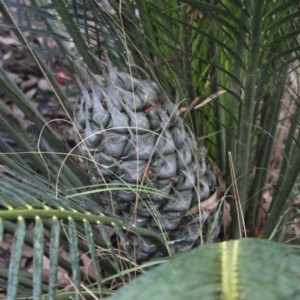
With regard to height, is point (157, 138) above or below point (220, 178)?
above

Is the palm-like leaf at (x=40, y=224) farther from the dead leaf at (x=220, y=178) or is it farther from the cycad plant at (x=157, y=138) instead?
the dead leaf at (x=220, y=178)

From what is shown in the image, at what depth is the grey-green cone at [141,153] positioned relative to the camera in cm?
71

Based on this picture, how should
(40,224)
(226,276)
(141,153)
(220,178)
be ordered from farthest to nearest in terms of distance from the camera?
(220,178) → (141,153) → (40,224) → (226,276)

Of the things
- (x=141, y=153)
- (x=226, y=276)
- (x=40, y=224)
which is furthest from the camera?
(x=141, y=153)

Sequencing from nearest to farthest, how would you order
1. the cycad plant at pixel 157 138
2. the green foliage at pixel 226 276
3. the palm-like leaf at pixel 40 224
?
the green foliage at pixel 226 276 → the palm-like leaf at pixel 40 224 → the cycad plant at pixel 157 138

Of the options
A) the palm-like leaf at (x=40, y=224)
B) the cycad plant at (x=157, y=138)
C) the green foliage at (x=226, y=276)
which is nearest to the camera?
the green foliage at (x=226, y=276)

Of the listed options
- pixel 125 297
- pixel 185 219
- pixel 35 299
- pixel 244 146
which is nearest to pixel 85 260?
pixel 185 219

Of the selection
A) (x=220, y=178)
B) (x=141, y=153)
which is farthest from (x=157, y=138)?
(x=220, y=178)

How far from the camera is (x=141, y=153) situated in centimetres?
73

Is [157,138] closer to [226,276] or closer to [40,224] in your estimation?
[40,224]

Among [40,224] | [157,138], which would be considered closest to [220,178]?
[157,138]

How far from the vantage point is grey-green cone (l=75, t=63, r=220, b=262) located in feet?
2.31

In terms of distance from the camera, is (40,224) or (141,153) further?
(141,153)

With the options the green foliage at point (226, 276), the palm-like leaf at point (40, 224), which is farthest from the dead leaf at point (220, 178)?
the green foliage at point (226, 276)
